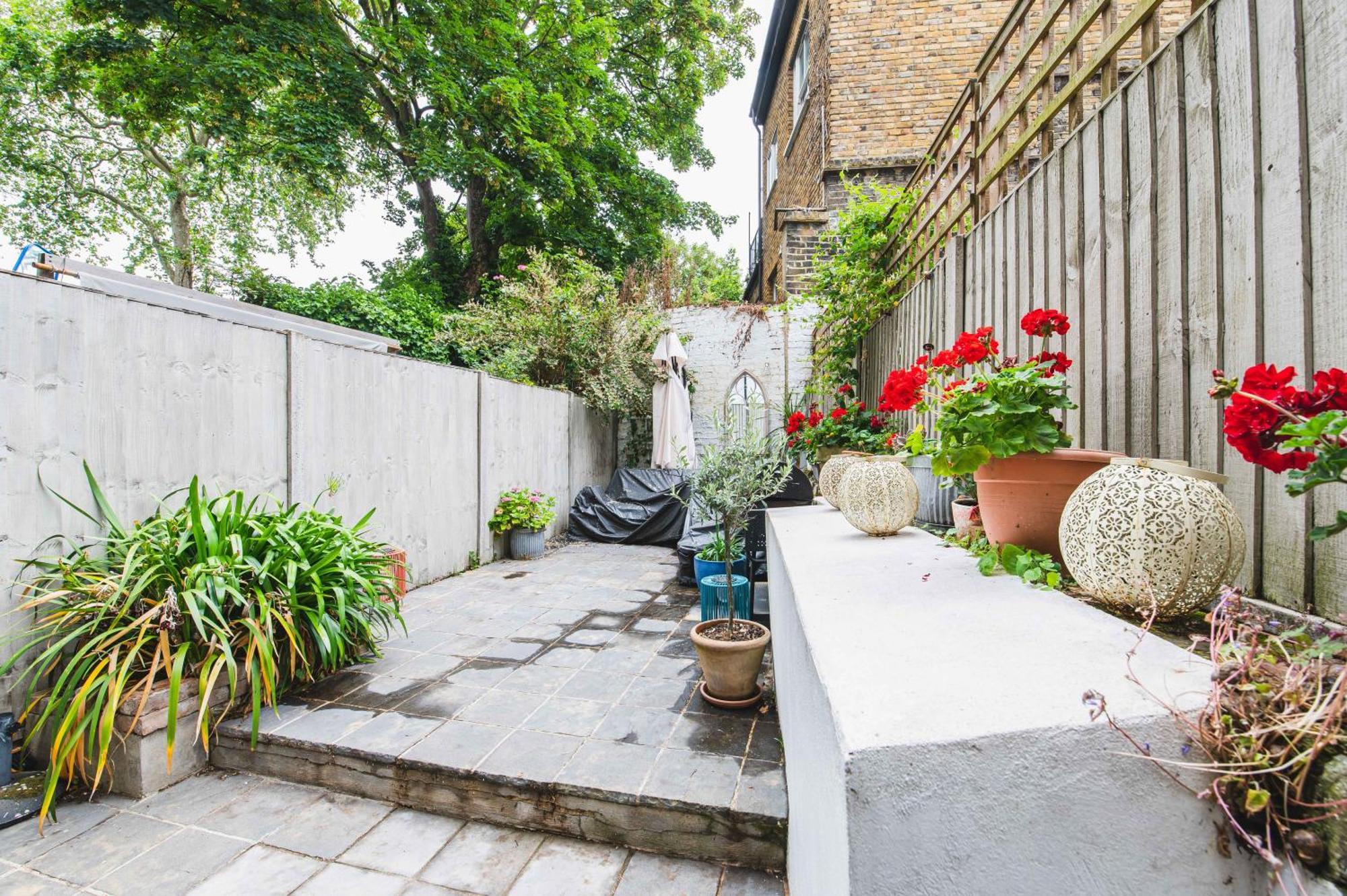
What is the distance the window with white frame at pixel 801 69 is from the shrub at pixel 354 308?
6540 mm

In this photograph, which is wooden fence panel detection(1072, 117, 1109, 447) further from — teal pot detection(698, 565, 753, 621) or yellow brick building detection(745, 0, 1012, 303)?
yellow brick building detection(745, 0, 1012, 303)

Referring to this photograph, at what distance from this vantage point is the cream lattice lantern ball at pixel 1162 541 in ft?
3.48

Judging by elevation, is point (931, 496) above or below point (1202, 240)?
below

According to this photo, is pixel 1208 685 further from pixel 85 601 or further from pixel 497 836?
pixel 85 601

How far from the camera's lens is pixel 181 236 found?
13.4 metres

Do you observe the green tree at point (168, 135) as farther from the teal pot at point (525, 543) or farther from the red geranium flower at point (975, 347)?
the red geranium flower at point (975, 347)

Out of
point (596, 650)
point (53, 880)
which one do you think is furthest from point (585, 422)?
point (53, 880)

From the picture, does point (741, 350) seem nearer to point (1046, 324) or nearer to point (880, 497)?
point (880, 497)

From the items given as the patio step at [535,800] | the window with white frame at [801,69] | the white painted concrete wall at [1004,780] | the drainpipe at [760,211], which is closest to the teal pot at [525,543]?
the patio step at [535,800]

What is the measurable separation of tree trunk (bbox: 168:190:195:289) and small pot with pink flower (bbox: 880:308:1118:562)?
17.3m

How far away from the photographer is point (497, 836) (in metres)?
1.83

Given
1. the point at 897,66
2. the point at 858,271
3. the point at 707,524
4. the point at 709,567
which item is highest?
the point at 897,66

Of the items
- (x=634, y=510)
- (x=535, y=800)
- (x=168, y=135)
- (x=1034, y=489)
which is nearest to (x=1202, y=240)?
(x=1034, y=489)

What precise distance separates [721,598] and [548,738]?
4.52ft
